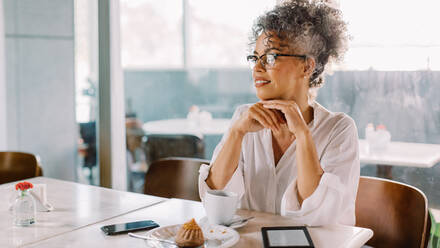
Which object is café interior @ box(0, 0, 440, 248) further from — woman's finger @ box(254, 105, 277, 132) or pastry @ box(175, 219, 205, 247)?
woman's finger @ box(254, 105, 277, 132)

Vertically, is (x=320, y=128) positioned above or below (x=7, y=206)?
above

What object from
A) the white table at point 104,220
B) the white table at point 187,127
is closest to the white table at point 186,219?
the white table at point 104,220

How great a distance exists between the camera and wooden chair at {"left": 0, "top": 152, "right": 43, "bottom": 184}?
104 inches

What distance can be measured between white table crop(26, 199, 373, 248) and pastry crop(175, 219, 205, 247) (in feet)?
0.38

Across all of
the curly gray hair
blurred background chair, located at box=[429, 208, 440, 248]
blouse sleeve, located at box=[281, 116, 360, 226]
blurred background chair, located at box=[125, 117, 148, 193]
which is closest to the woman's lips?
the curly gray hair

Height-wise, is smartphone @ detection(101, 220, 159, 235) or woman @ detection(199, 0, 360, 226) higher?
woman @ detection(199, 0, 360, 226)

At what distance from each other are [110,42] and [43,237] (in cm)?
237

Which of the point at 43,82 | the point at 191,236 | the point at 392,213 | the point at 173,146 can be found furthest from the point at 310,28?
the point at 43,82

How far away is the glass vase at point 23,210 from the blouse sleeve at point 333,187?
863 millimetres

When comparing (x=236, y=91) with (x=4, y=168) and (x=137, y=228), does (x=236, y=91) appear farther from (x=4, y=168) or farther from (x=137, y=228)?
(x=137, y=228)

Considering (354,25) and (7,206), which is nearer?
(7,206)

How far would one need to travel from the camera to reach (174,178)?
2354 mm

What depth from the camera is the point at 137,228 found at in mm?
1465

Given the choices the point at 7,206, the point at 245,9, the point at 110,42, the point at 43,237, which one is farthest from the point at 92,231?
the point at 110,42
